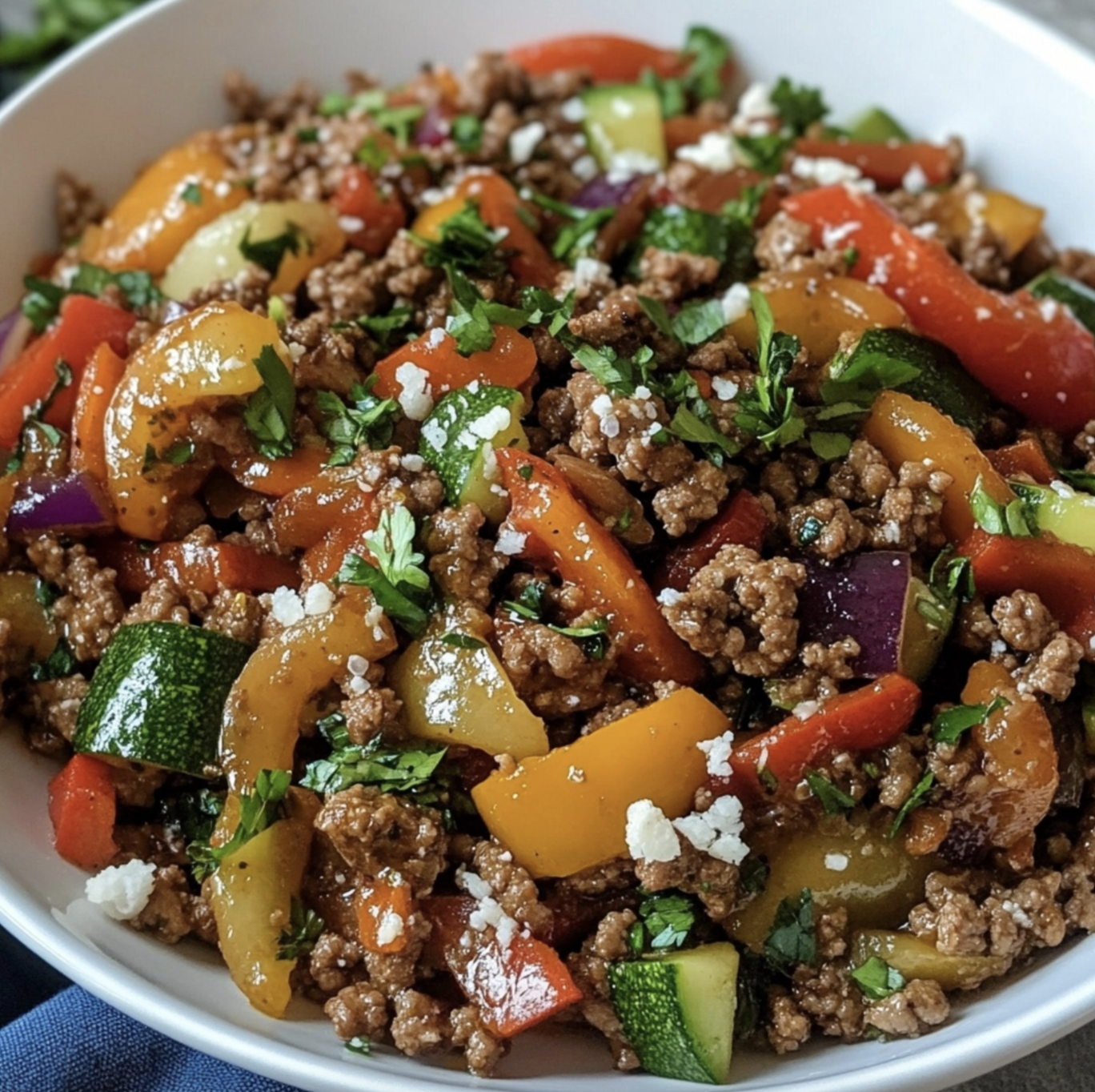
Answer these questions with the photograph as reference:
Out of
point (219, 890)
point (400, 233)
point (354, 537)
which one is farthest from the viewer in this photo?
point (400, 233)

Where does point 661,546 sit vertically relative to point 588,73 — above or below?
below

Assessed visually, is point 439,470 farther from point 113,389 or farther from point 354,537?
point 113,389

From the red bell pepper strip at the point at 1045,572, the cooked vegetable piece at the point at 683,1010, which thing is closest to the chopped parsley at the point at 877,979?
the cooked vegetable piece at the point at 683,1010

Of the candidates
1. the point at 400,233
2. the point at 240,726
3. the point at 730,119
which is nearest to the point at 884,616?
the point at 240,726

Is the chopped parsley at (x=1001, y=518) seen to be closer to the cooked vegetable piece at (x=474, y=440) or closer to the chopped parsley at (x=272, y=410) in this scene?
the cooked vegetable piece at (x=474, y=440)

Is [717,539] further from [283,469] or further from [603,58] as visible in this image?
[603,58]
